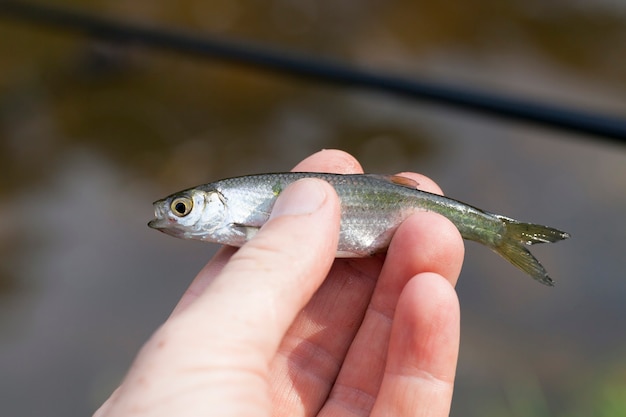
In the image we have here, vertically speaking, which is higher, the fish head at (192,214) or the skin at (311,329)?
the fish head at (192,214)

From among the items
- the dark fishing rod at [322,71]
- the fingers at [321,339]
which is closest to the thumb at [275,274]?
the fingers at [321,339]

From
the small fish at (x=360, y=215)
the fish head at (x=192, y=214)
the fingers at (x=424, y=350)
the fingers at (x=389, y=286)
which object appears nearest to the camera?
the fingers at (x=424, y=350)

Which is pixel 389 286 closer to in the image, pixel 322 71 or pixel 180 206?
pixel 180 206

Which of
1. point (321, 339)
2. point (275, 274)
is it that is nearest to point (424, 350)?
point (321, 339)

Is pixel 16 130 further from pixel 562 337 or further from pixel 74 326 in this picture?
pixel 562 337

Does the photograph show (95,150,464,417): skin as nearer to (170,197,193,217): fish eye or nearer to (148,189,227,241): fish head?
(148,189,227,241): fish head

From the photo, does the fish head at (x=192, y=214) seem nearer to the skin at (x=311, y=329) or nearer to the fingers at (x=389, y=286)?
the skin at (x=311, y=329)

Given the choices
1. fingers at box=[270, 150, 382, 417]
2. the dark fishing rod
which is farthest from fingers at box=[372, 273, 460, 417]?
the dark fishing rod

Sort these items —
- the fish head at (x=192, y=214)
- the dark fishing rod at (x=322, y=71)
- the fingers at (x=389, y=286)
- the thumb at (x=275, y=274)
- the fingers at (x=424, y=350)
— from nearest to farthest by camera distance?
the thumb at (x=275, y=274)
the fingers at (x=424, y=350)
the fingers at (x=389, y=286)
the fish head at (x=192, y=214)
the dark fishing rod at (x=322, y=71)

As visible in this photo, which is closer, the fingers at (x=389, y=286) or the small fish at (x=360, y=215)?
the fingers at (x=389, y=286)
